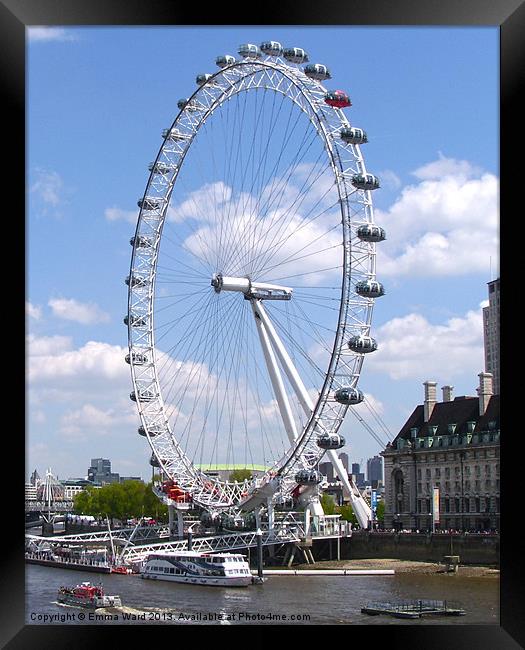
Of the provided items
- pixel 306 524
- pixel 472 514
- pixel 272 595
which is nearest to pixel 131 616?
pixel 272 595

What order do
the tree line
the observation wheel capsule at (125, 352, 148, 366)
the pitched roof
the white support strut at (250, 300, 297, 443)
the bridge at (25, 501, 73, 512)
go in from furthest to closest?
the bridge at (25, 501, 73, 512)
the tree line
the pitched roof
the observation wheel capsule at (125, 352, 148, 366)
the white support strut at (250, 300, 297, 443)

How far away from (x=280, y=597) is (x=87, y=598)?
307cm

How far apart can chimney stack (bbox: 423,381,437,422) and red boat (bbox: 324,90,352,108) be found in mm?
12911

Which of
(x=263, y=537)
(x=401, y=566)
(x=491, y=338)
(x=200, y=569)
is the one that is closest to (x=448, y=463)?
(x=401, y=566)

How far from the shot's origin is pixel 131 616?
558 inches

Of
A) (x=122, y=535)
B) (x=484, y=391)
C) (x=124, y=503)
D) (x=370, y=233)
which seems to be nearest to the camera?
(x=370, y=233)

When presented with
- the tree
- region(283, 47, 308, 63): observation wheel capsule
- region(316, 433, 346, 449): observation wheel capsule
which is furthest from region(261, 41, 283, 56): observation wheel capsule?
the tree

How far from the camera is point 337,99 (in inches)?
800

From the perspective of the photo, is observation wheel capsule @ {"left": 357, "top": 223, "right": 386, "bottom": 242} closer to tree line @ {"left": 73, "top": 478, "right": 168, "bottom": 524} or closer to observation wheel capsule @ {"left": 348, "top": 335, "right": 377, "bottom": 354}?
observation wheel capsule @ {"left": 348, "top": 335, "right": 377, "bottom": 354}

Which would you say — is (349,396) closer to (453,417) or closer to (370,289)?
(370,289)

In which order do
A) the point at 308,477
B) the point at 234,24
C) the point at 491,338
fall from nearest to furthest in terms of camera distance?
the point at 234,24
the point at 308,477
the point at 491,338

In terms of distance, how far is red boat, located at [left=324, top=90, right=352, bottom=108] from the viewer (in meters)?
20.3

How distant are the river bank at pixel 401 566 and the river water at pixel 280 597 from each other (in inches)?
20.0
